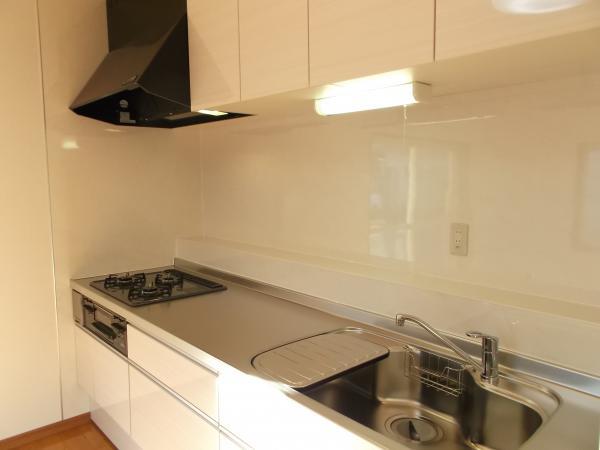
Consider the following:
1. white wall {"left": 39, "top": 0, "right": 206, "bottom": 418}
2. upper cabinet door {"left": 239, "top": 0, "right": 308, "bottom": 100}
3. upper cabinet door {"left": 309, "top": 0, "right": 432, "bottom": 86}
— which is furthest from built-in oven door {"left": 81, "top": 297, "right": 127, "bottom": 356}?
upper cabinet door {"left": 309, "top": 0, "right": 432, "bottom": 86}

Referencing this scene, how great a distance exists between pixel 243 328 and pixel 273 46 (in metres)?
0.97

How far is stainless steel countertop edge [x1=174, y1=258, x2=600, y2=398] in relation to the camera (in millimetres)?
1105

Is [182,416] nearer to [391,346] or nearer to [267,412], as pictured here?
[267,412]

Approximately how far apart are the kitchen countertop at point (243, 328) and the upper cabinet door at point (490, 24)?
31.7 inches

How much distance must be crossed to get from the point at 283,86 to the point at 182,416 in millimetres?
1147

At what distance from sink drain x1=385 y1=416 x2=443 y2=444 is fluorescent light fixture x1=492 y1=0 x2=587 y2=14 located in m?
1.07

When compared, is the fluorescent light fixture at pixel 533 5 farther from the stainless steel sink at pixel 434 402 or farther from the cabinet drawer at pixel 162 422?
the cabinet drawer at pixel 162 422

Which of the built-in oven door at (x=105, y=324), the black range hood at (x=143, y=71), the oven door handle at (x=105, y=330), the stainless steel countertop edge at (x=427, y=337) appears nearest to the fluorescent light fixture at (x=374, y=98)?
the black range hood at (x=143, y=71)

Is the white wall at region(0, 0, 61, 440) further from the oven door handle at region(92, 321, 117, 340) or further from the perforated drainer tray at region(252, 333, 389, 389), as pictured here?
the perforated drainer tray at region(252, 333, 389, 389)

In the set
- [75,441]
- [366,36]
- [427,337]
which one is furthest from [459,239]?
[75,441]

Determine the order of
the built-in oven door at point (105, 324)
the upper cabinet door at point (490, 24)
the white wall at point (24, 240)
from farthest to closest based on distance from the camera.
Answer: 1. the white wall at point (24, 240)
2. the built-in oven door at point (105, 324)
3. the upper cabinet door at point (490, 24)

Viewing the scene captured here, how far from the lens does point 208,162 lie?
2.65 m

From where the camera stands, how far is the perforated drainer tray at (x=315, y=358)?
1195mm

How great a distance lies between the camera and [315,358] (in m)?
1.32
